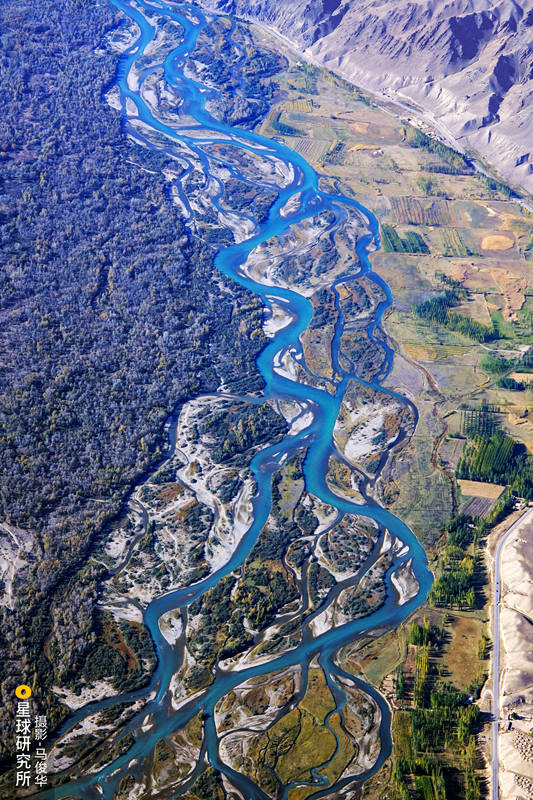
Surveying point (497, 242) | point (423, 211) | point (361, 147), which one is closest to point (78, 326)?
point (423, 211)

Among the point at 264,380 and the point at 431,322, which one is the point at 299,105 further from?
A: the point at 264,380

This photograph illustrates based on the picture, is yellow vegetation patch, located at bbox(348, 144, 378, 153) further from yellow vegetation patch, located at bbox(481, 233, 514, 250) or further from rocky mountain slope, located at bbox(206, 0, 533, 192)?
yellow vegetation patch, located at bbox(481, 233, 514, 250)

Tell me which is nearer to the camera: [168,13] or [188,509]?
[188,509]

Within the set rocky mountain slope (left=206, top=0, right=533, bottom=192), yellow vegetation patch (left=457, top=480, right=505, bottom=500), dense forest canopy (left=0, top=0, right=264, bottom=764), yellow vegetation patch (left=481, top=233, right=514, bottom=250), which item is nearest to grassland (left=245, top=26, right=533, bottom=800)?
yellow vegetation patch (left=457, top=480, right=505, bottom=500)

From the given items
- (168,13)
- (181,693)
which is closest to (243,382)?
(181,693)

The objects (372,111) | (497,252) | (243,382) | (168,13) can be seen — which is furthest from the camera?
(168,13)

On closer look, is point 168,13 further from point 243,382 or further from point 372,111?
point 243,382
